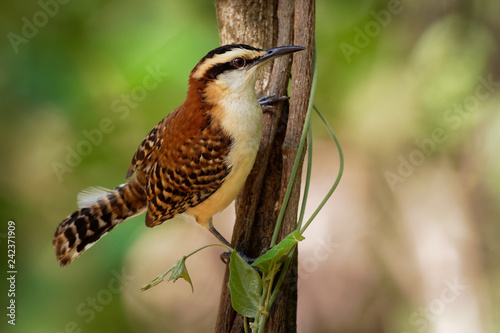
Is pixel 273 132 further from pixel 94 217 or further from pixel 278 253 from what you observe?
pixel 94 217

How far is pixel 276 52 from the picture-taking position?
6.12 ft

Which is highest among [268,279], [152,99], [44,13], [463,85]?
[44,13]

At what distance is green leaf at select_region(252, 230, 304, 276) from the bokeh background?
1522 millimetres

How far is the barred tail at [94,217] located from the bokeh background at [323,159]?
633mm

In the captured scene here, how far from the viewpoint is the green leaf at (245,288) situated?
1621mm

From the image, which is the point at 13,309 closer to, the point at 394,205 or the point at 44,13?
the point at 44,13

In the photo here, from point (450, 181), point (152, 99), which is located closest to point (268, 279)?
point (152, 99)

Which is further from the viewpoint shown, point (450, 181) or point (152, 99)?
point (450, 181)

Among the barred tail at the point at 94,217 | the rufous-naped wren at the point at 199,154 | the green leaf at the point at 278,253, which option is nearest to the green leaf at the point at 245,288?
the green leaf at the point at 278,253

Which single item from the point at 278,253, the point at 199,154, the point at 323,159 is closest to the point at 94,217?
the point at 199,154

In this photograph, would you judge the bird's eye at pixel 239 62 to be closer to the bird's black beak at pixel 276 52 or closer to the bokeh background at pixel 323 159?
the bird's black beak at pixel 276 52

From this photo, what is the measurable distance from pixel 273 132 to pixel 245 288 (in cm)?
64

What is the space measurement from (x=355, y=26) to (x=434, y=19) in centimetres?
55

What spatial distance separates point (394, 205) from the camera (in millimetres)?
3607
